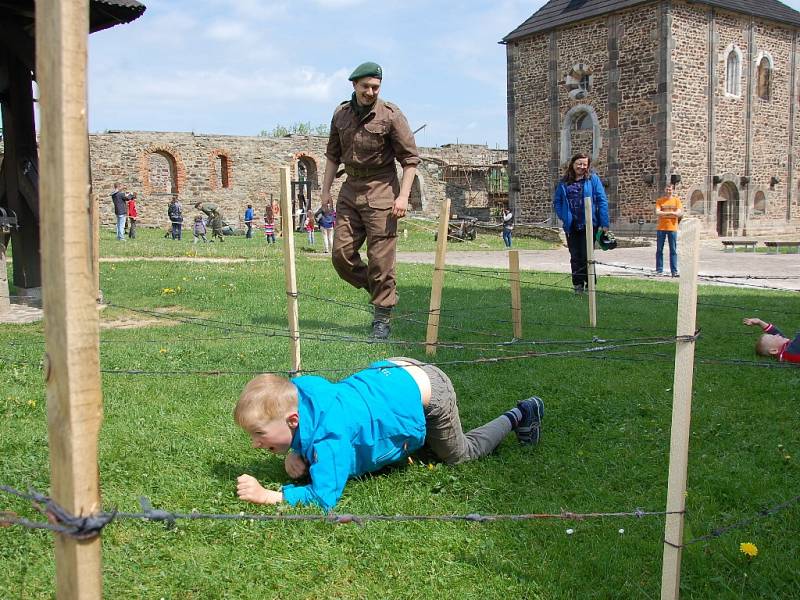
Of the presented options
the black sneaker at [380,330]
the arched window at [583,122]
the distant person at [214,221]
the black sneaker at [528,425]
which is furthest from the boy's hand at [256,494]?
the arched window at [583,122]

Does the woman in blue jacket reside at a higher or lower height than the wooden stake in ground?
higher

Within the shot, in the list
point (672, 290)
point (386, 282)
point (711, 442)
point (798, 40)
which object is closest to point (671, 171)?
point (798, 40)

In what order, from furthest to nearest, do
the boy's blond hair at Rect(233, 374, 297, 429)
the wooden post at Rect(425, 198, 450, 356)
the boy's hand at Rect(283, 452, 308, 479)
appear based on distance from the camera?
the wooden post at Rect(425, 198, 450, 356) → the boy's hand at Rect(283, 452, 308, 479) → the boy's blond hair at Rect(233, 374, 297, 429)

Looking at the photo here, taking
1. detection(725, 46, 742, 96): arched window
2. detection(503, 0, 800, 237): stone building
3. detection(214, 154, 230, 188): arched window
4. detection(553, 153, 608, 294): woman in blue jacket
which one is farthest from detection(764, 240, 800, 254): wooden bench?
detection(214, 154, 230, 188): arched window

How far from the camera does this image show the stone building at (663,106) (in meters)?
25.8

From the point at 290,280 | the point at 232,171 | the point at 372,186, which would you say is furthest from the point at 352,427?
the point at 232,171

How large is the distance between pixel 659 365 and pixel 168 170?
108 feet

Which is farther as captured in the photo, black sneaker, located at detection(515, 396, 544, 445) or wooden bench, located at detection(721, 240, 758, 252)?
wooden bench, located at detection(721, 240, 758, 252)

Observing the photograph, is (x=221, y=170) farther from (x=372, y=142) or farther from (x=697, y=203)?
(x=372, y=142)

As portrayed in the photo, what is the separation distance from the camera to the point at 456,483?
3410 millimetres

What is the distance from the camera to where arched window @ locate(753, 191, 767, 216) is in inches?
1150

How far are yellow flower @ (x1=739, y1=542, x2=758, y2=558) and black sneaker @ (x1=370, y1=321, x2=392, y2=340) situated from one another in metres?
3.94

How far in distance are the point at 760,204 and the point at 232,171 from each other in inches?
893

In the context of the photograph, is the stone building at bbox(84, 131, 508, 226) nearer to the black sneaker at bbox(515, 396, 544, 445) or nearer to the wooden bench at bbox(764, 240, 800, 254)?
the wooden bench at bbox(764, 240, 800, 254)
